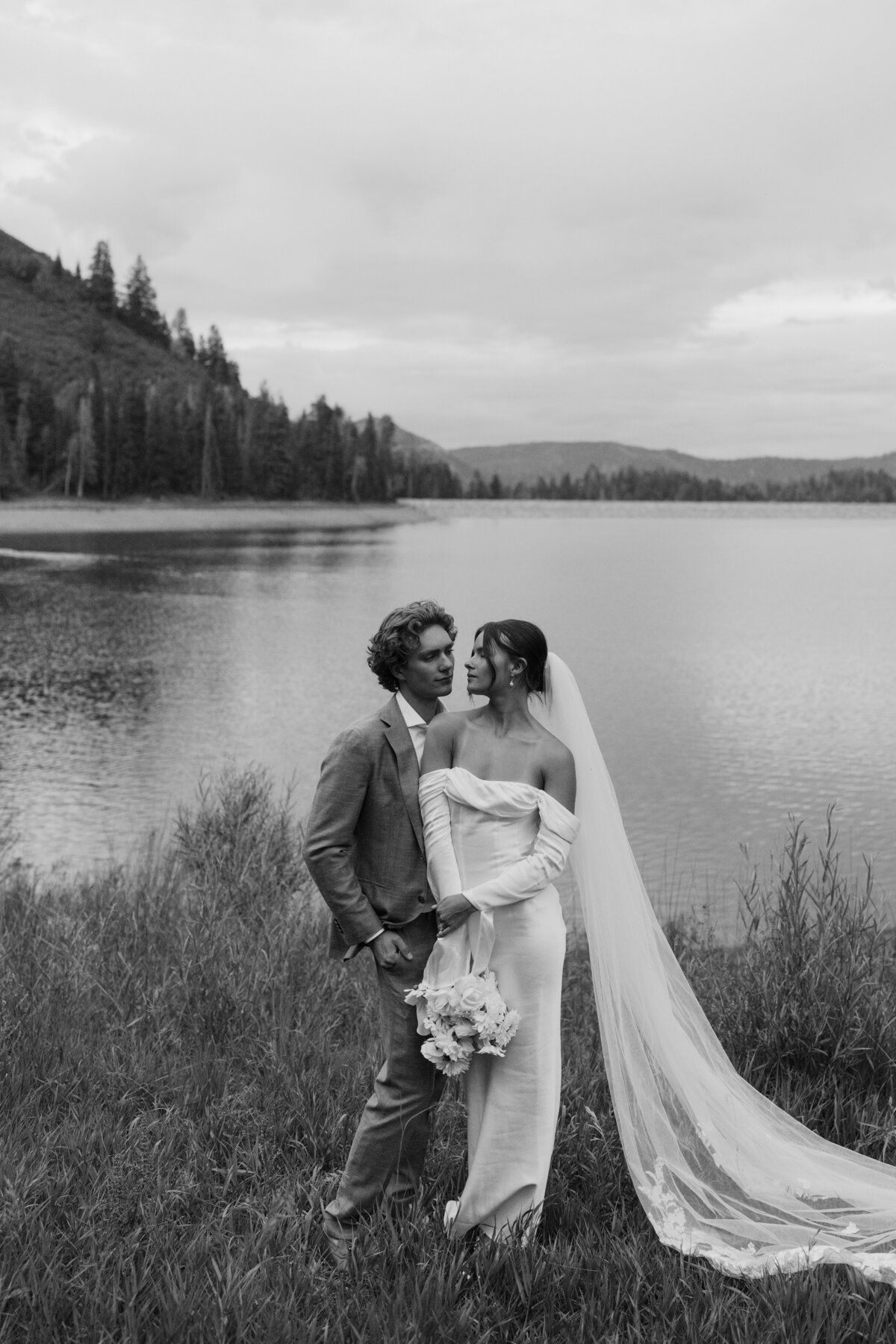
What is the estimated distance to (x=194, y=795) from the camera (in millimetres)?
15883

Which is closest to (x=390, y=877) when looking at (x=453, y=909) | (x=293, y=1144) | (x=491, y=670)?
(x=453, y=909)

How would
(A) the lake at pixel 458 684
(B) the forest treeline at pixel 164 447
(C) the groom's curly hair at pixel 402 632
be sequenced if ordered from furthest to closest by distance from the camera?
(B) the forest treeline at pixel 164 447 → (A) the lake at pixel 458 684 → (C) the groom's curly hair at pixel 402 632

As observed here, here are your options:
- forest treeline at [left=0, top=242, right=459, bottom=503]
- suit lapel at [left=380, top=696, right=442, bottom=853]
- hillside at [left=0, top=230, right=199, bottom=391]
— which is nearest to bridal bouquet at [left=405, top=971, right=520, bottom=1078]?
suit lapel at [left=380, top=696, right=442, bottom=853]

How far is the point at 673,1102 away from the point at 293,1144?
1472mm

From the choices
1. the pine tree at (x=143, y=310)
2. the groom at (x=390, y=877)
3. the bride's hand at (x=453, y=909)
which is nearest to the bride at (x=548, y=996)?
the bride's hand at (x=453, y=909)

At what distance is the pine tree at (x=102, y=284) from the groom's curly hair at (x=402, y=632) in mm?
184524

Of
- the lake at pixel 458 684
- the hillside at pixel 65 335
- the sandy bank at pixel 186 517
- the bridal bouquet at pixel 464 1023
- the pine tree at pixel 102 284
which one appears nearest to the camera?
the bridal bouquet at pixel 464 1023

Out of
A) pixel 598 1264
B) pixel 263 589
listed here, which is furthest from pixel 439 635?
pixel 263 589

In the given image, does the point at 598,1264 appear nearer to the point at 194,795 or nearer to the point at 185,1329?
the point at 185,1329

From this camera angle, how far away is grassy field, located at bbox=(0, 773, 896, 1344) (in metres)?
3.56

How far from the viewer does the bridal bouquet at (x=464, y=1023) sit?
383 centimetres

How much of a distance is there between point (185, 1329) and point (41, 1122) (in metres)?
1.46

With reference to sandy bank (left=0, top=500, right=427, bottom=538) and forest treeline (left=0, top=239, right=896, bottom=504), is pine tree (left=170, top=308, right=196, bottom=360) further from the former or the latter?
sandy bank (left=0, top=500, right=427, bottom=538)

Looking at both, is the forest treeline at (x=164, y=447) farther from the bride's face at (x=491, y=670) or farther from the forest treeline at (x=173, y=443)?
the bride's face at (x=491, y=670)
